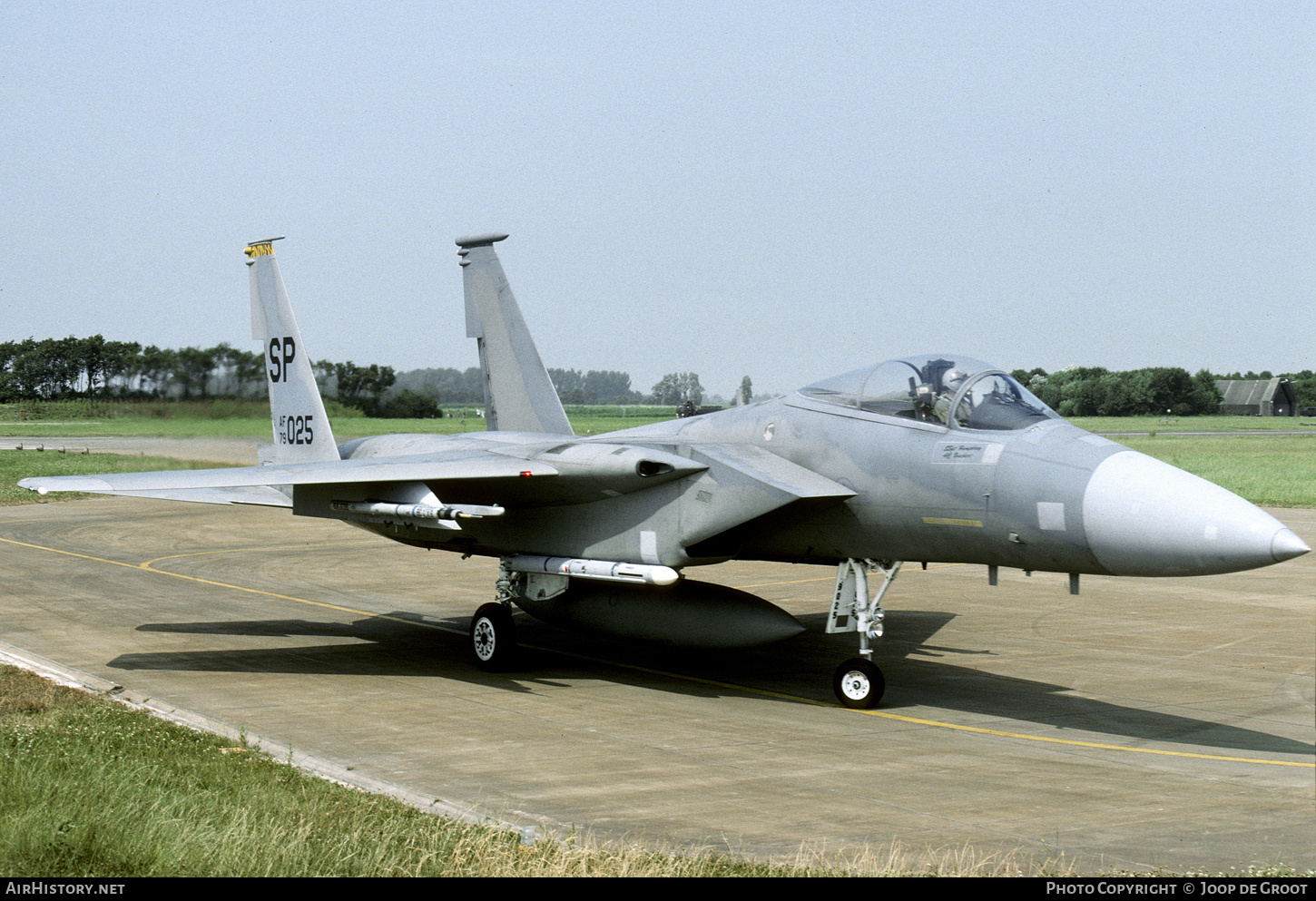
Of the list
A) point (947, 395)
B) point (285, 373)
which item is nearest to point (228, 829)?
point (947, 395)

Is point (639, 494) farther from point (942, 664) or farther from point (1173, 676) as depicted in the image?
point (1173, 676)

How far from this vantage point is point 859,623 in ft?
35.7

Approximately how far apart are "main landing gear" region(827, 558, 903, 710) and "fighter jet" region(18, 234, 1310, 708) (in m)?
0.02

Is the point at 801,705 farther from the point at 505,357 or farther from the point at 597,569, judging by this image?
the point at 505,357

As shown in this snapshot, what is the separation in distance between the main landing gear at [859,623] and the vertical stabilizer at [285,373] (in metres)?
7.62

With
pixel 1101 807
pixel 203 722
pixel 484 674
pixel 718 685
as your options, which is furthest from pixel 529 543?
pixel 1101 807

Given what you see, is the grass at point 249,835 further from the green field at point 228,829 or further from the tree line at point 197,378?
the tree line at point 197,378

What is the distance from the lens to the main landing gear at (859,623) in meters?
10.8

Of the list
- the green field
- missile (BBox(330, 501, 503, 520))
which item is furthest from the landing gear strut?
the green field

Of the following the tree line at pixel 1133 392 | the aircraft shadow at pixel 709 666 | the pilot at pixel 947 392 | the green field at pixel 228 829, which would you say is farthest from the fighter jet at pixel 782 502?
the tree line at pixel 1133 392

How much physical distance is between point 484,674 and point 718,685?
257cm

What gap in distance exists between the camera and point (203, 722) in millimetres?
9805

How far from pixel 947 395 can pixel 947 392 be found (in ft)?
0.09

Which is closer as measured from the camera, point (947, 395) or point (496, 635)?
point (947, 395)
